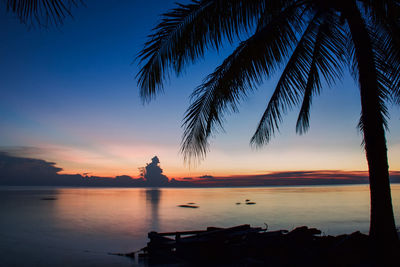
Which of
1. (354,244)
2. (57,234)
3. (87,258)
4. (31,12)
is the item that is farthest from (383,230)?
(57,234)

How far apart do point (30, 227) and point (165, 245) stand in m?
23.4

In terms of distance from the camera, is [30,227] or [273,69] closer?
[273,69]

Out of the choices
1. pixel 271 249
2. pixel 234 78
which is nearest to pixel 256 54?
pixel 234 78

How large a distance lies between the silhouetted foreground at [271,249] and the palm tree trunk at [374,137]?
49 cm

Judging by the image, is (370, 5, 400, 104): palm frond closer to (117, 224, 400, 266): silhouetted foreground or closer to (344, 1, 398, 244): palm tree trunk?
(344, 1, 398, 244): palm tree trunk

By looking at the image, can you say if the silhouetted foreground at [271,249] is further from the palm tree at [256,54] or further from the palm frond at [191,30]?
the palm frond at [191,30]

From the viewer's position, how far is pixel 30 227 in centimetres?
2683

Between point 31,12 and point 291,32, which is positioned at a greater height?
point 291,32

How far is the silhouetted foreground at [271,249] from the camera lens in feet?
19.8

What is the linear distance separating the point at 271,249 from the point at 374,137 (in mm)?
3892

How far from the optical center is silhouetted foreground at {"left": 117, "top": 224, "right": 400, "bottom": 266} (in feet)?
19.8

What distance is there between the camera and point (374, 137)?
17.3 ft

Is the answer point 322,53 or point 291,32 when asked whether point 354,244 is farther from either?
point 291,32

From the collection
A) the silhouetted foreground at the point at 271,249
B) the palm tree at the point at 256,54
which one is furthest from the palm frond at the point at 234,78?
the silhouetted foreground at the point at 271,249
